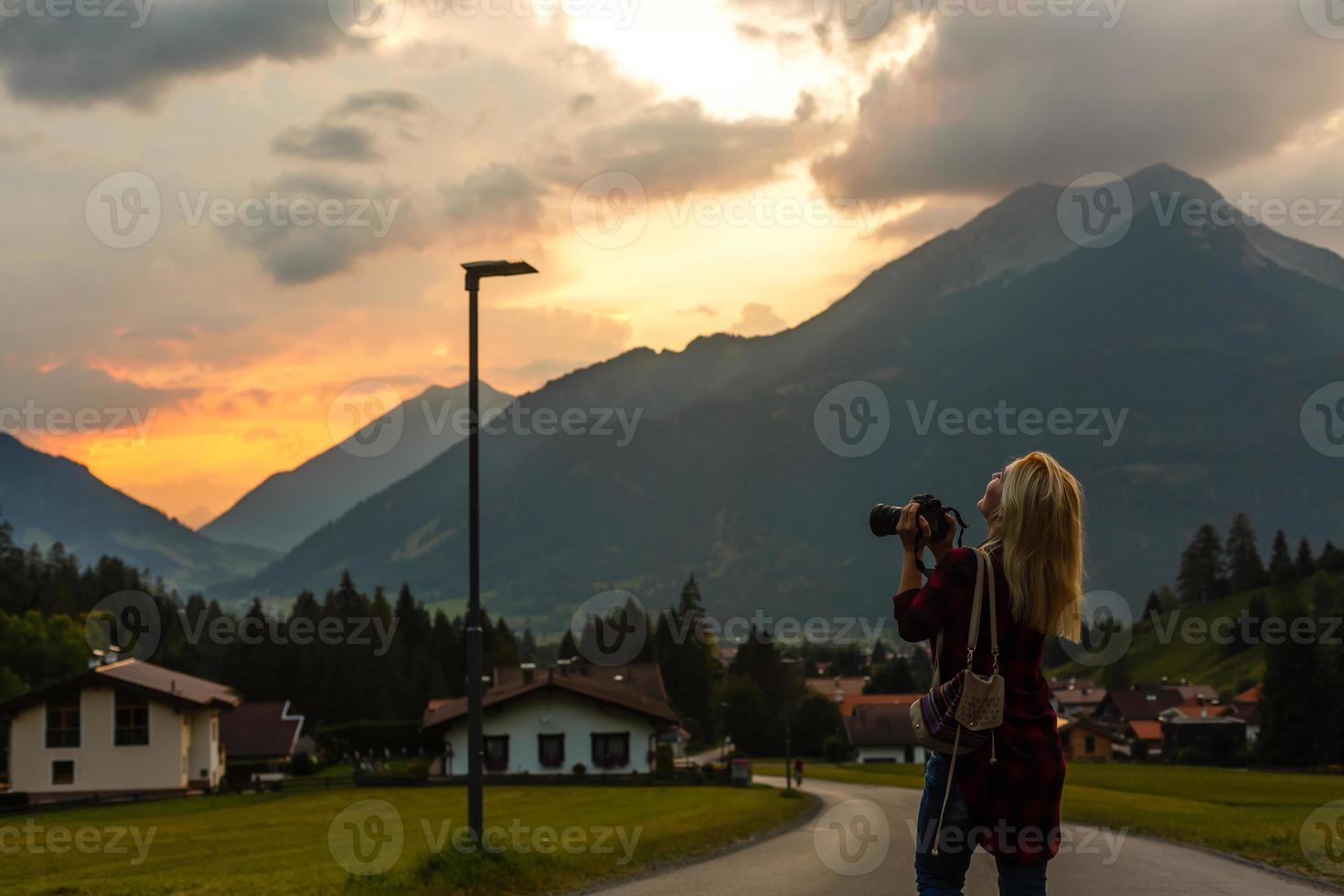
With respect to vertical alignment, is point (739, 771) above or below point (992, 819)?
below

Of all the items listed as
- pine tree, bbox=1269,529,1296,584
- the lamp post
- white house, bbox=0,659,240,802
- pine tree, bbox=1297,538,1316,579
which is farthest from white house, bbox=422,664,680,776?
pine tree, bbox=1297,538,1316,579

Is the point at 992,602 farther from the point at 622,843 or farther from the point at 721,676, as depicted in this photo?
the point at 721,676

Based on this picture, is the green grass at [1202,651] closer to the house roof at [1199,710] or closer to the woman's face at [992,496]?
the house roof at [1199,710]

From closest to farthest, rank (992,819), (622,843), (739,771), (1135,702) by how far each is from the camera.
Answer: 1. (992,819)
2. (622,843)
3. (739,771)
4. (1135,702)

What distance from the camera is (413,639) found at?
12181 centimetres

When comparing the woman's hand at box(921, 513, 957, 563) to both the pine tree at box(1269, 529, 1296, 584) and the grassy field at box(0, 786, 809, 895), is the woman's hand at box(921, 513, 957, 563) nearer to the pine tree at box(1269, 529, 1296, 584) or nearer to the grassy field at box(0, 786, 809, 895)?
the grassy field at box(0, 786, 809, 895)

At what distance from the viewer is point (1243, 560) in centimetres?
17800

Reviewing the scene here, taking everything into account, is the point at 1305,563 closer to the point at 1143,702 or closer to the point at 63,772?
the point at 1143,702

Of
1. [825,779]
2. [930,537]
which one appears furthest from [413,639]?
[930,537]

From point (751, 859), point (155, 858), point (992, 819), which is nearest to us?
point (992, 819)

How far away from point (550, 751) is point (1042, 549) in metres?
58.0

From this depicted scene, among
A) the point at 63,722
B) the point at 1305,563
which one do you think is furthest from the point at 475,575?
the point at 1305,563

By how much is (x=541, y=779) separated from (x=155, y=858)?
35760 millimetres

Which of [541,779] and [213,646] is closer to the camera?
[541,779]
